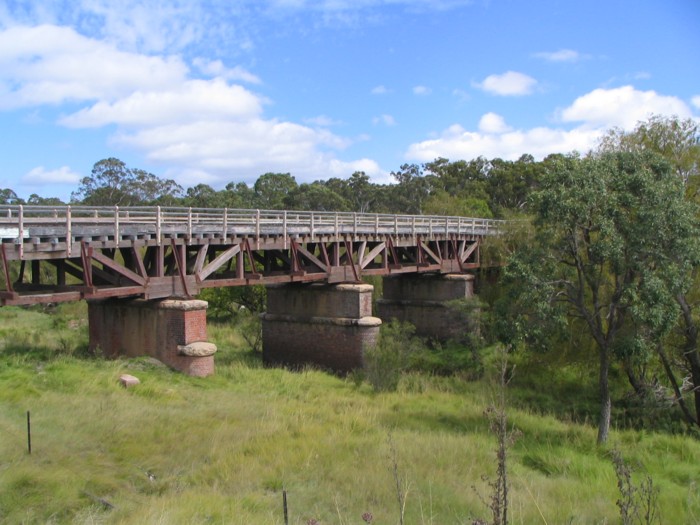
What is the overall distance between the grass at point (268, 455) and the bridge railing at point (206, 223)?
3.68 meters

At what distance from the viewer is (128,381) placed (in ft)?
51.9

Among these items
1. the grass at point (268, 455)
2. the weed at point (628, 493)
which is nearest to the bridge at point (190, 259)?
the grass at point (268, 455)

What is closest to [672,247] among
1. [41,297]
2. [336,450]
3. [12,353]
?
[336,450]

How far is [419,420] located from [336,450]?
184 inches

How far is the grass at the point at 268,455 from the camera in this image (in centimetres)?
826

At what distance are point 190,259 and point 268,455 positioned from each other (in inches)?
455

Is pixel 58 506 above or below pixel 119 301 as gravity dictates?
below

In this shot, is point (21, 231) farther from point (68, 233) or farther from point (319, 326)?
point (319, 326)

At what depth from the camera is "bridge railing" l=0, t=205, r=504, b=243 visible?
48.9ft

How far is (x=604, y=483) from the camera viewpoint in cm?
1086

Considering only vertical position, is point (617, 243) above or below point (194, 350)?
above

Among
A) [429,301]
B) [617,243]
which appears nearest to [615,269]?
[617,243]

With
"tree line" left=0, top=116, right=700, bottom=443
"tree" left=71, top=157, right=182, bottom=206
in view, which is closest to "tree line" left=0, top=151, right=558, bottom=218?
"tree" left=71, top=157, right=182, bottom=206

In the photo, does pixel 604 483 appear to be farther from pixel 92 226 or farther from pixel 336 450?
pixel 92 226
